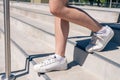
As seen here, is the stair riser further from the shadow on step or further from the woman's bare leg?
the woman's bare leg

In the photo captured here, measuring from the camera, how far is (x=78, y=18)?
5.44ft

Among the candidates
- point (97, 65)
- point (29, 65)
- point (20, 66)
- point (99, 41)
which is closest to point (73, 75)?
point (97, 65)

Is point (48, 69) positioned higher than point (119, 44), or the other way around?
point (119, 44)

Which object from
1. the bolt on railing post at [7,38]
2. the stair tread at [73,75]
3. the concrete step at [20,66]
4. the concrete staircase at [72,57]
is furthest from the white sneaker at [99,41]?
the bolt on railing post at [7,38]

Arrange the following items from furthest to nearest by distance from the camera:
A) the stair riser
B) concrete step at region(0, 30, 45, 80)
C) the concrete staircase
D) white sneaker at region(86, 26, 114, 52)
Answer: concrete step at region(0, 30, 45, 80) → white sneaker at region(86, 26, 114, 52) → the concrete staircase → the stair riser

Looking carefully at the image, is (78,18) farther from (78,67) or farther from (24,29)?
(24,29)

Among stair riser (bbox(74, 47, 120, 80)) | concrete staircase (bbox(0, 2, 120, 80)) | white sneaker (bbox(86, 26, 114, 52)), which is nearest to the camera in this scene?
stair riser (bbox(74, 47, 120, 80))

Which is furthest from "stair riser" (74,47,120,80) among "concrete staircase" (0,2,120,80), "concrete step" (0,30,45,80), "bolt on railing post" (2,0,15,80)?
"bolt on railing post" (2,0,15,80)

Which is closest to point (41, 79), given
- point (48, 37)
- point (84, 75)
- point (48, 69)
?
point (48, 69)

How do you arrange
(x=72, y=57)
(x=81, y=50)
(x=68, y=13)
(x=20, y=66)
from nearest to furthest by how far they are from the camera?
(x=68, y=13) → (x=81, y=50) → (x=72, y=57) → (x=20, y=66)

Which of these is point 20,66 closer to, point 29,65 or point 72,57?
point 29,65

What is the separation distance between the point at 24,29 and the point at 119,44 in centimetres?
161

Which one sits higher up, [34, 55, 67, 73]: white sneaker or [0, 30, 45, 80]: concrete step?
[34, 55, 67, 73]: white sneaker

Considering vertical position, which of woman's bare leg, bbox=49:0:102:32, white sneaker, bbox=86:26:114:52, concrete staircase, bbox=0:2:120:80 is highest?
woman's bare leg, bbox=49:0:102:32
